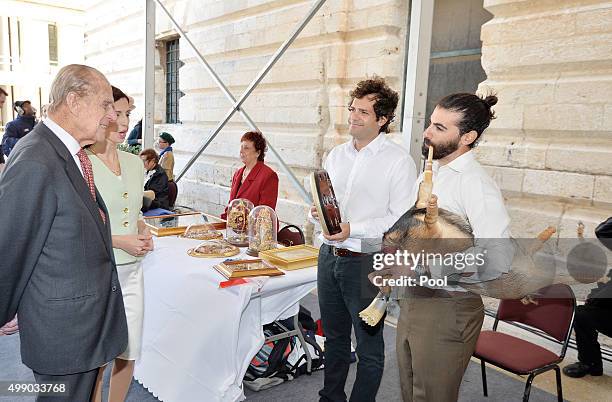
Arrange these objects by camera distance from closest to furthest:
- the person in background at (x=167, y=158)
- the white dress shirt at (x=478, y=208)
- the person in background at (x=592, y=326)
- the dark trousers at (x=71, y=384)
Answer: the white dress shirt at (x=478, y=208) < the dark trousers at (x=71, y=384) < the person in background at (x=592, y=326) < the person in background at (x=167, y=158)

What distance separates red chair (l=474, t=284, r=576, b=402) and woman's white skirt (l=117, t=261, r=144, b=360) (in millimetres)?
1893

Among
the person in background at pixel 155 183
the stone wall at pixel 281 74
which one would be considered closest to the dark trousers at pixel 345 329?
the stone wall at pixel 281 74

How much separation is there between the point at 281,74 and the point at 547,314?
4.68 metres

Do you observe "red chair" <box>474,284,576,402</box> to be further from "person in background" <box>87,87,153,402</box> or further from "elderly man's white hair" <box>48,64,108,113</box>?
"elderly man's white hair" <box>48,64,108,113</box>

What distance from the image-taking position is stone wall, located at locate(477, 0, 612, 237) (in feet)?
11.3

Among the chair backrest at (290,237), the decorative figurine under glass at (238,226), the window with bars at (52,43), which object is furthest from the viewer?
the window with bars at (52,43)

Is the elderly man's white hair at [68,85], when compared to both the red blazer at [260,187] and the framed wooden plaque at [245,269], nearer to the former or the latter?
the framed wooden plaque at [245,269]

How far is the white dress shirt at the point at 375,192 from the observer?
2.42 m

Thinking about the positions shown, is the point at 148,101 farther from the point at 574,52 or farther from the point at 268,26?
the point at 574,52

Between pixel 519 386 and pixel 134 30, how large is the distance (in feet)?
34.3

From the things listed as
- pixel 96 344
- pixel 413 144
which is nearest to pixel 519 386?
pixel 413 144

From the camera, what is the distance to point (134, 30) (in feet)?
34.7

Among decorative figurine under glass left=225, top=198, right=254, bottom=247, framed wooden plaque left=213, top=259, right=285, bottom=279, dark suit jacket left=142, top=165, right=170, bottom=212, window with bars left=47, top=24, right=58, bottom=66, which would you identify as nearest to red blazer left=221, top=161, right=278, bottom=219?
decorative figurine under glass left=225, top=198, right=254, bottom=247

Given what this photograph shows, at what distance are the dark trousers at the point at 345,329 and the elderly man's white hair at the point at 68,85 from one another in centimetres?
144
